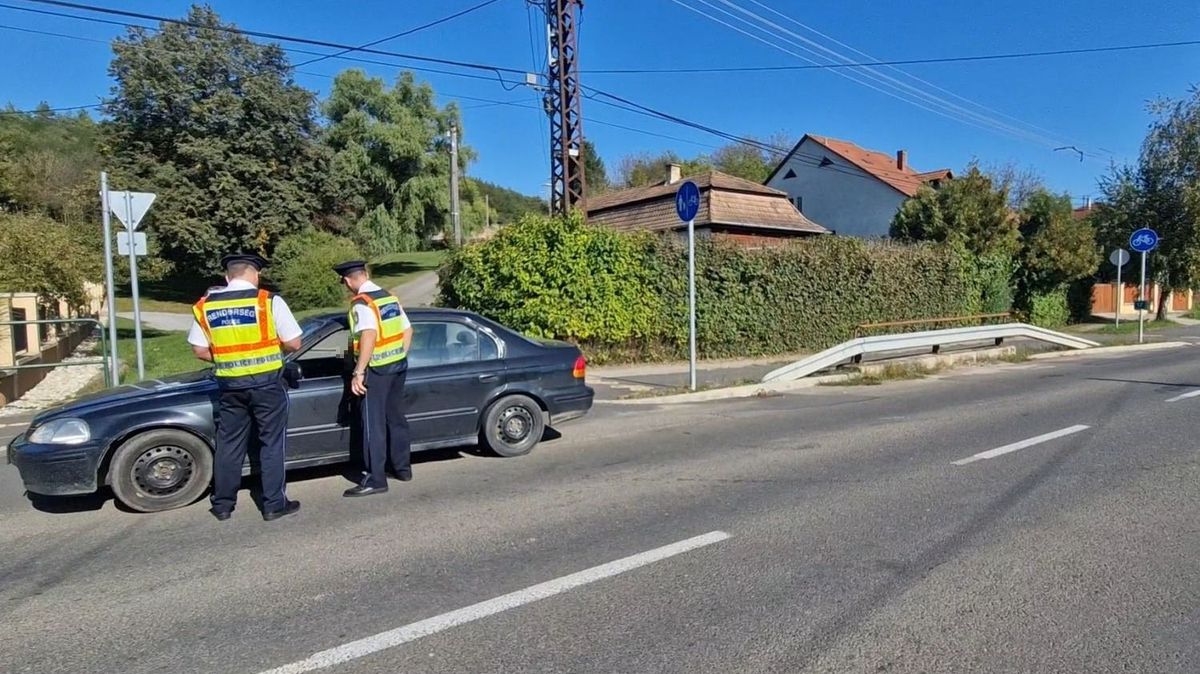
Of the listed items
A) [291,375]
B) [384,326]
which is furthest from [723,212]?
[291,375]

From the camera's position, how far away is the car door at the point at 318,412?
5695 millimetres

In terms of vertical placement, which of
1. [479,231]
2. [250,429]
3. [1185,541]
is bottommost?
[1185,541]

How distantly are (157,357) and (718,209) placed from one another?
16.7 metres

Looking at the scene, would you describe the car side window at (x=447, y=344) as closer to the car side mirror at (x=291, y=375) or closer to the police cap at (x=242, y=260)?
the car side mirror at (x=291, y=375)

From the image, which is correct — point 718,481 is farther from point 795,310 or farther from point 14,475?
point 795,310

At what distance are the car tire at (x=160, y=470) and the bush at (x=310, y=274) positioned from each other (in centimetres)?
2553

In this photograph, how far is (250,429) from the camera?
199 inches

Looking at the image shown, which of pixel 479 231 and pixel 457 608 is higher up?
pixel 479 231

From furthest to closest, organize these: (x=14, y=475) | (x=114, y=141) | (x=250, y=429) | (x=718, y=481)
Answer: (x=114, y=141)
(x=14, y=475)
(x=718, y=481)
(x=250, y=429)

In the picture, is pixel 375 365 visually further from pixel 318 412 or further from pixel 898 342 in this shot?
pixel 898 342

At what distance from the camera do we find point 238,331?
15.6 ft

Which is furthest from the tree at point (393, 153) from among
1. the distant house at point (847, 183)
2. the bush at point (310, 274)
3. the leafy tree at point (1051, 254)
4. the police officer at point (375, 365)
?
the police officer at point (375, 365)

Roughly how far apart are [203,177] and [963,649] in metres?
39.1

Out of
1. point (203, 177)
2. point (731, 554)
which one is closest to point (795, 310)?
point (731, 554)
